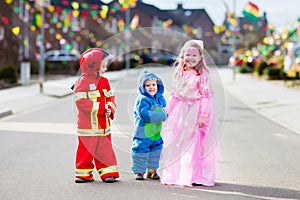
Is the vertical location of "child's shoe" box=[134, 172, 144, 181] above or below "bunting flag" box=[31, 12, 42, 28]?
below

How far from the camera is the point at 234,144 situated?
10.6 meters

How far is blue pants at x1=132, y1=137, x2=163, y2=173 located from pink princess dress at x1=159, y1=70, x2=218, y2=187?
0.08 meters

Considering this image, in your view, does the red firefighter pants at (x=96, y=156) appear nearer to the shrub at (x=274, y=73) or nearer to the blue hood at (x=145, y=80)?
the blue hood at (x=145, y=80)

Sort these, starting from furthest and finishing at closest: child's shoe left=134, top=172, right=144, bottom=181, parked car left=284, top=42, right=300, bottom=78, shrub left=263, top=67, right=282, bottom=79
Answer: shrub left=263, top=67, right=282, bottom=79 → parked car left=284, top=42, right=300, bottom=78 → child's shoe left=134, top=172, right=144, bottom=181

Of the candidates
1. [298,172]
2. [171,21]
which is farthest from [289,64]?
[171,21]

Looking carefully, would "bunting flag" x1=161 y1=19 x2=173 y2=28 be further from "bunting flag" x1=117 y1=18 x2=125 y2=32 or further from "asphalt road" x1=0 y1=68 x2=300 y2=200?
"asphalt road" x1=0 y1=68 x2=300 y2=200

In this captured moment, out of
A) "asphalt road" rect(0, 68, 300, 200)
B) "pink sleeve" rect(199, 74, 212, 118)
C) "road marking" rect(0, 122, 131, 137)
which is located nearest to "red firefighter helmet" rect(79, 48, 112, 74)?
"asphalt road" rect(0, 68, 300, 200)

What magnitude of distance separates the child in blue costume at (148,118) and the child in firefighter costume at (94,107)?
30 cm

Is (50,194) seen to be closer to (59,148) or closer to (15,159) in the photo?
(15,159)

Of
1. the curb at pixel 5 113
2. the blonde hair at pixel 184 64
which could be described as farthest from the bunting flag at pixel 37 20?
the blonde hair at pixel 184 64

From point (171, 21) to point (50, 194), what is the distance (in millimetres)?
82107

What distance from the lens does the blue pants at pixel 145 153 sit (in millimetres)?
6773

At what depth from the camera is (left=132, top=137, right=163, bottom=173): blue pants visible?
6773 millimetres

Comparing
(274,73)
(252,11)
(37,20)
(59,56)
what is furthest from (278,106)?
(59,56)
